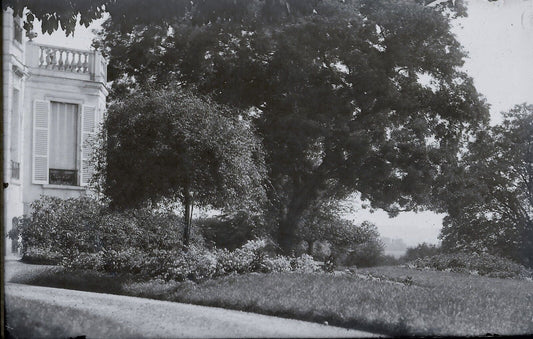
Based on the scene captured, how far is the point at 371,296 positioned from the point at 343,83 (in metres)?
2.61

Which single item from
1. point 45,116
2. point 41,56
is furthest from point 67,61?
point 45,116

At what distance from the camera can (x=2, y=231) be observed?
5.45 m

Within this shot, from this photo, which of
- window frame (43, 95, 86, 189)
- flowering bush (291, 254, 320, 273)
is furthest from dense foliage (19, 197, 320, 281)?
window frame (43, 95, 86, 189)

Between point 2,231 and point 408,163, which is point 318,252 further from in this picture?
point 2,231

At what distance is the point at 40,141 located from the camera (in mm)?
6793

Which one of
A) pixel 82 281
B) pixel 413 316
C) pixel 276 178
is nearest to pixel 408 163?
pixel 276 178

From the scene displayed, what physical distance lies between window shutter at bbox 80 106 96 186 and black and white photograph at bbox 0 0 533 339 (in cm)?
3

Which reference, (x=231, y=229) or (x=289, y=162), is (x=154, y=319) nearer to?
(x=289, y=162)

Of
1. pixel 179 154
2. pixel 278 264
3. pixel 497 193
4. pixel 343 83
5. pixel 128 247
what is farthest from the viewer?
pixel 179 154

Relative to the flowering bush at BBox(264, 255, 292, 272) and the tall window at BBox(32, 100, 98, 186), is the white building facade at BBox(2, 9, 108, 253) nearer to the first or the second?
the tall window at BBox(32, 100, 98, 186)

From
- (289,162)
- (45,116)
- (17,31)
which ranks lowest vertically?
(289,162)

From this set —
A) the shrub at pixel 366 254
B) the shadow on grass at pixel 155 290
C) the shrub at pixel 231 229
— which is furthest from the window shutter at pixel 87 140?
the shrub at pixel 366 254

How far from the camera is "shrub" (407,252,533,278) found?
8.12 m

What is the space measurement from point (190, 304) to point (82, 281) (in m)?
1.26
